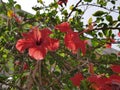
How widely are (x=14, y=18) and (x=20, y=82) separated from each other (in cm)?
67

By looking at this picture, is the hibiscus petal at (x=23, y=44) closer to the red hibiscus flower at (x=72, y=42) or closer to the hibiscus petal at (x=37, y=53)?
the hibiscus petal at (x=37, y=53)

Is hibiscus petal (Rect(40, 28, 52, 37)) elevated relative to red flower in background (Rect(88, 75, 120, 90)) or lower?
elevated

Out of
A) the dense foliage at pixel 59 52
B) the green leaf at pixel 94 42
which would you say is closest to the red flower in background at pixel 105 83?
the dense foliage at pixel 59 52

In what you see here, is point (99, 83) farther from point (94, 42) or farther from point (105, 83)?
point (94, 42)

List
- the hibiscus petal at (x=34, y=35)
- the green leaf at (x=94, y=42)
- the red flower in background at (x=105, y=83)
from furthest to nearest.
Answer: the green leaf at (x=94, y=42), the hibiscus petal at (x=34, y=35), the red flower in background at (x=105, y=83)

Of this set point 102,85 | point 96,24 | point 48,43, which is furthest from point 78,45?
point 96,24

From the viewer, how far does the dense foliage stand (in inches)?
45.4

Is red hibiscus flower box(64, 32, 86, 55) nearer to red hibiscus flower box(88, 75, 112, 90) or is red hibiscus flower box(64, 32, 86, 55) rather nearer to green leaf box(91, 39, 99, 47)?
red hibiscus flower box(88, 75, 112, 90)

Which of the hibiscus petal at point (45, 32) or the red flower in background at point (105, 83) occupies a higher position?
the hibiscus petal at point (45, 32)

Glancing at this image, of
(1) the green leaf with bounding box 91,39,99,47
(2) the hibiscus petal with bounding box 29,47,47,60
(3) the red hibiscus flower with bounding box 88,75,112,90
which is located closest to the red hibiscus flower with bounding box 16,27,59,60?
(2) the hibiscus petal with bounding box 29,47,47,60

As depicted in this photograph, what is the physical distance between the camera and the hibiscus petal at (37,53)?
1125 millimetres

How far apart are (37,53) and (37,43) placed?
12cm

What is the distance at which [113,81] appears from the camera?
3.34 feet

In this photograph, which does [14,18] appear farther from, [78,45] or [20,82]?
[78,45]
